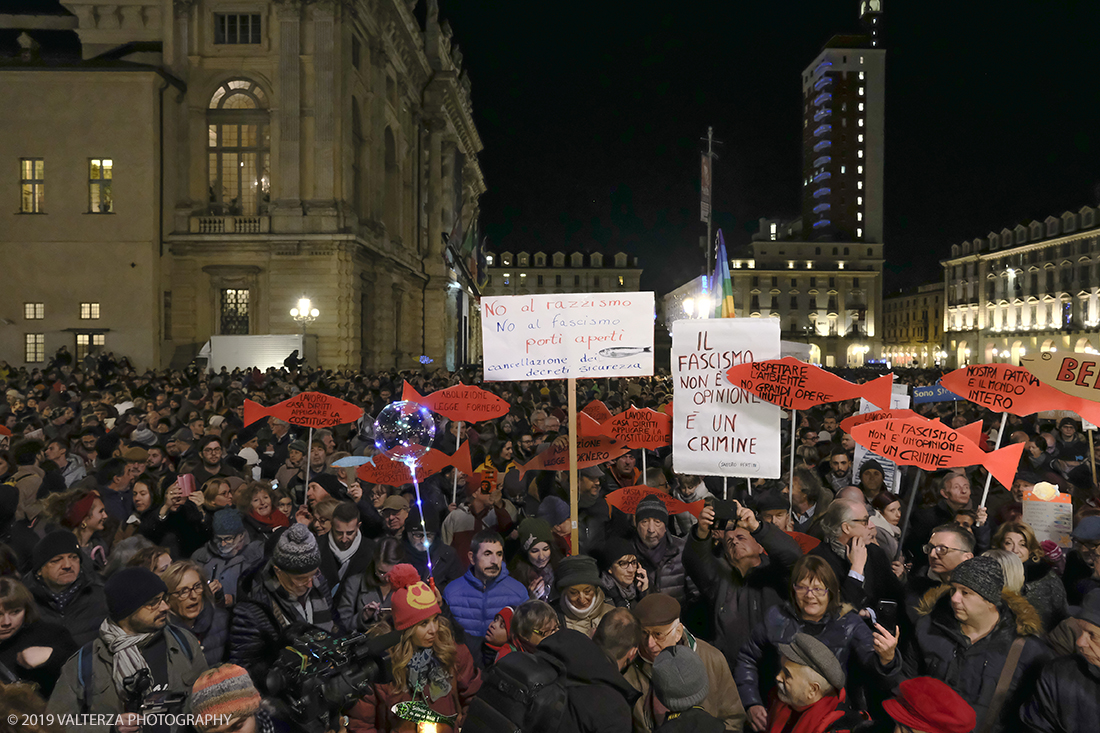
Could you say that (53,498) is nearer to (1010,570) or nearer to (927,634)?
(927,634)

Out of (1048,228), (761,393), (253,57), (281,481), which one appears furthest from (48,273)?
(1048,228)

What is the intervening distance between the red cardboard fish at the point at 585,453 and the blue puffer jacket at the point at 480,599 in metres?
2.79

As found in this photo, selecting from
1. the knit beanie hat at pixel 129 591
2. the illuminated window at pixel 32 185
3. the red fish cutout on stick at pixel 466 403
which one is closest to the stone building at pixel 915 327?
the illuminated window at pixel 32 185

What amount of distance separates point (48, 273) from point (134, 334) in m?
4.13

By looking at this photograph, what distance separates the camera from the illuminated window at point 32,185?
2992 centimetres

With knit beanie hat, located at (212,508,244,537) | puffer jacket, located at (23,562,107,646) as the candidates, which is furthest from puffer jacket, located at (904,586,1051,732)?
puffer jacket, located at (23,562,107,646)

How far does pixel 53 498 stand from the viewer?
575cm

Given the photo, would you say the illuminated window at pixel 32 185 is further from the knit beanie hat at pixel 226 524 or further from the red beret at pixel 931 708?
the red beret at pixel 931 708

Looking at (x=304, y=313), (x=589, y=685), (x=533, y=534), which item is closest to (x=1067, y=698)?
(x=589, y=685)

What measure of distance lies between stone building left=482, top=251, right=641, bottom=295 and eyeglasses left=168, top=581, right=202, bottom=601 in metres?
104

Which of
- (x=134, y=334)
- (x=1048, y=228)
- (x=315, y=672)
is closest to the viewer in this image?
(x=315, y=672)

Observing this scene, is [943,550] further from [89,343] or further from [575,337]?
[89,343]

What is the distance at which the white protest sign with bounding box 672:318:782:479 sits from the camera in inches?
240

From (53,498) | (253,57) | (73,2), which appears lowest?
(53,498)
